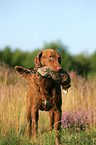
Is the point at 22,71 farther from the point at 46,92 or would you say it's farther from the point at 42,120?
the point at 42,120

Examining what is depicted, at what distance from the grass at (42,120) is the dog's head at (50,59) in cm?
111

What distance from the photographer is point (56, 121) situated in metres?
3.30

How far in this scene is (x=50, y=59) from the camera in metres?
3.24

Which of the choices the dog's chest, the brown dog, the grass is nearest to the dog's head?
the brown dog

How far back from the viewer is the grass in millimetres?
3577

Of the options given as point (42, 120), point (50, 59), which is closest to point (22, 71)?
point (50, 59)

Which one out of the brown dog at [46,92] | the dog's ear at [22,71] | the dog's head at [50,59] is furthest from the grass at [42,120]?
the dog's head at [50,59]

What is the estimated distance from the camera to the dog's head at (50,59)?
3.17 metres

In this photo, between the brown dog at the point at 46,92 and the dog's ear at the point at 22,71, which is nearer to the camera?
the brown dog at the point at 46,92

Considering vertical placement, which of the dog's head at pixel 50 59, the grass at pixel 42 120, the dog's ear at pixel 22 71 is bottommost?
the grass at pixel 42 120

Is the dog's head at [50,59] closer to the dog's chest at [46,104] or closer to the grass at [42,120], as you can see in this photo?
the dog's chest at [46,104]

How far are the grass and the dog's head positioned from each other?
1.11 meters

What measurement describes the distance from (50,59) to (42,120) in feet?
8.75

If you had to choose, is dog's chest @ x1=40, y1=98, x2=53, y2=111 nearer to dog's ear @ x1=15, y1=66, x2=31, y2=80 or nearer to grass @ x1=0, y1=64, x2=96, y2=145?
grass @ x1=0, y1=64, x2=96, y2=145
